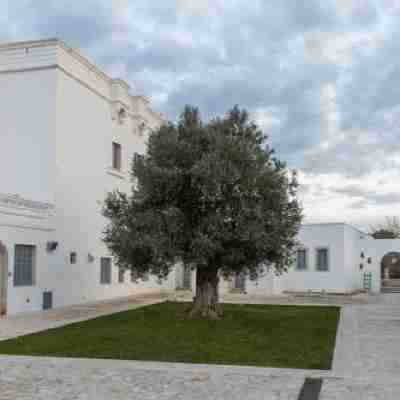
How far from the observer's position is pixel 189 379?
7535 mm

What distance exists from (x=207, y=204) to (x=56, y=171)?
5945mm

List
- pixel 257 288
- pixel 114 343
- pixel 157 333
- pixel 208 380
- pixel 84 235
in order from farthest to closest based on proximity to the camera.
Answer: pixel 257 288 → pixel 84 235 → pixel 157 333 → pixel 114 343 → pixel 208 380

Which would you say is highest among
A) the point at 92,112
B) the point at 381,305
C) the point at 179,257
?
the point at 92,112

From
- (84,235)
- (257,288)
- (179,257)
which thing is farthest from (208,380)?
(257,288)

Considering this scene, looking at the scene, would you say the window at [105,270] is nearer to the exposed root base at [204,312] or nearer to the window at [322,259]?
the exposed root base at [204,312]

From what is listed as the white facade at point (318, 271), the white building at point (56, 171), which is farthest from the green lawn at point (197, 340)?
the white facade at point (318, 271)

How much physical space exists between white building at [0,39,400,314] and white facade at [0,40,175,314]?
0.03m

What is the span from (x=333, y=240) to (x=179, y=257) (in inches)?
595

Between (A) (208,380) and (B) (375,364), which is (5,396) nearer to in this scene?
(A) (208,380)

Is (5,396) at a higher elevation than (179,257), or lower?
lower

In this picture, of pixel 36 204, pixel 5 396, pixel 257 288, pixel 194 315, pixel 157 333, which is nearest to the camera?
pixel 5 396

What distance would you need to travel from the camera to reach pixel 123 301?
21.1 meters

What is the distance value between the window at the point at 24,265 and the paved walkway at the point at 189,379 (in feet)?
24.7

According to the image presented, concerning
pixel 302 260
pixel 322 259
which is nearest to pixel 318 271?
pixel 322 259
